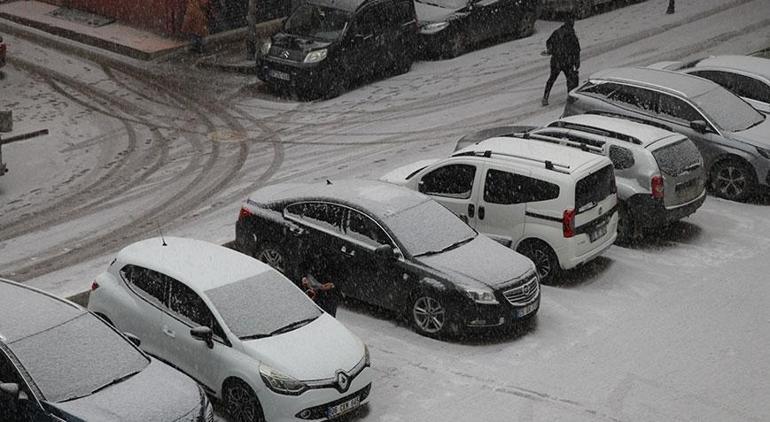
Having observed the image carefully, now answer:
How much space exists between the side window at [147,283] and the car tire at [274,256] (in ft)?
7.95

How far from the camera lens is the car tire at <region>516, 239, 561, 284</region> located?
14.7 metres

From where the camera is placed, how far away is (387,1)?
25.2 meters

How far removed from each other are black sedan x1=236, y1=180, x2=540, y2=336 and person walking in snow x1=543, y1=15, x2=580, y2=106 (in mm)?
8636

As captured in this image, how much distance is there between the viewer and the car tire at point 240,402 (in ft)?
36.7

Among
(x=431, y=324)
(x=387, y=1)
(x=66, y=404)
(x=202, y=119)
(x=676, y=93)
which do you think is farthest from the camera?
(x=387, y=1)

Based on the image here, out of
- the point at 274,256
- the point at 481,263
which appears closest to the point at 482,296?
the point at 481,263

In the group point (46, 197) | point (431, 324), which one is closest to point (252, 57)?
point (46, 197)

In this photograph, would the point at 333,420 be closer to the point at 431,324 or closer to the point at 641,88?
the point at 431,324

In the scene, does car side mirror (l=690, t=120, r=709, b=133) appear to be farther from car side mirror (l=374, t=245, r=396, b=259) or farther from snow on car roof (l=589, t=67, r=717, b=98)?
car side mirror (l=374, t=245, r=396, b=259)

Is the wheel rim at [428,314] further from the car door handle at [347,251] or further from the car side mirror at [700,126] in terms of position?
the car side mirror at [700,126]

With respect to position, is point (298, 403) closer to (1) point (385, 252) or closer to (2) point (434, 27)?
(1) point (385, 252)

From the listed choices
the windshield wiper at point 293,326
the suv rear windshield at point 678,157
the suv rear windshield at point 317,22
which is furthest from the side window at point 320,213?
the suv rear windshield at point 317,22

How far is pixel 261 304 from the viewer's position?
39.1ft

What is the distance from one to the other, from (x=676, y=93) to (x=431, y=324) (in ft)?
23.7
